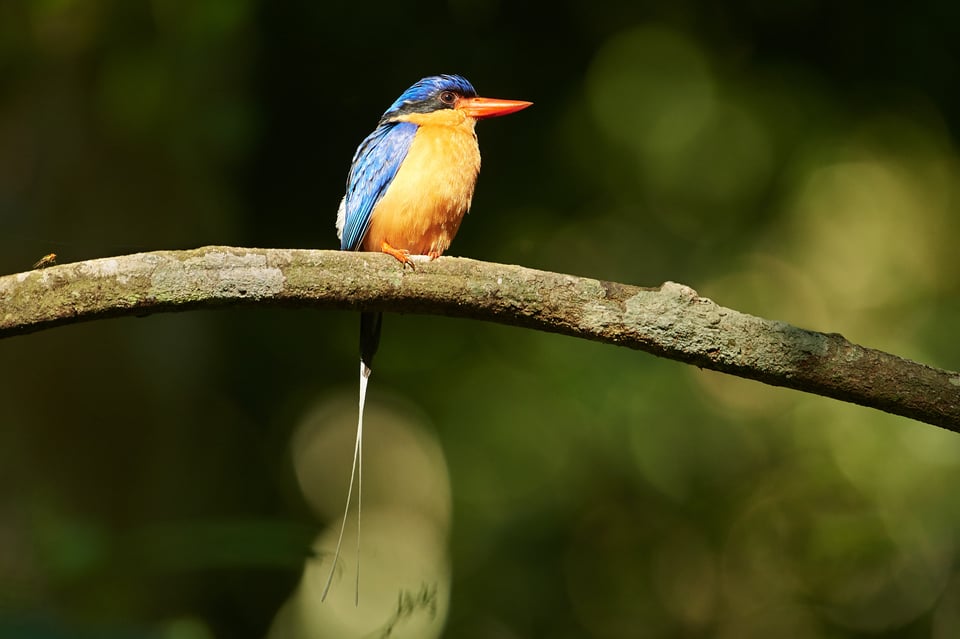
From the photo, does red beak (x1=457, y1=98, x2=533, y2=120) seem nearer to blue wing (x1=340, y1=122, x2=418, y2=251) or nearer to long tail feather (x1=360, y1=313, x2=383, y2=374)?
blue wing (x1=340, y1=122, x2=418, y2=251)

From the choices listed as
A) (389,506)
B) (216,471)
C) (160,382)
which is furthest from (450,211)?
(389,506)

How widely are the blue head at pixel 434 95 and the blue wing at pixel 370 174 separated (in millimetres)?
210

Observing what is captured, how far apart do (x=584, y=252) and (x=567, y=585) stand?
7.13 feet

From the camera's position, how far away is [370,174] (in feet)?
13.5

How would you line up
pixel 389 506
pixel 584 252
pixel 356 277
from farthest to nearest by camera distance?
pixel 389 506
pixel 584 252
pixel 356 277

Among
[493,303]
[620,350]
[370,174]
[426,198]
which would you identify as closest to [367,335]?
[426,198]

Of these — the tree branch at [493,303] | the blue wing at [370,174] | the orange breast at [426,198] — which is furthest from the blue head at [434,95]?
the tree branch at [493,303]

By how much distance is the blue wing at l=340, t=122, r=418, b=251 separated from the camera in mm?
4004

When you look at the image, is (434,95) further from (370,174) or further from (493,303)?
(493,303)

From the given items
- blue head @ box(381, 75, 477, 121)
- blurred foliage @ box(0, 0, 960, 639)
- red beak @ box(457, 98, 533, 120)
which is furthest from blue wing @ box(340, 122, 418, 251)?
blurred foliage @ box(0, 0, 960, 639)

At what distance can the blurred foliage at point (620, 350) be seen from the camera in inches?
241

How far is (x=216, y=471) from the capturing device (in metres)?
4.85

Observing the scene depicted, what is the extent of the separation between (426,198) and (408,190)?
8 cm

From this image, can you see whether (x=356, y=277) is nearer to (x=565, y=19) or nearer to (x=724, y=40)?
(x=565, y=19)
